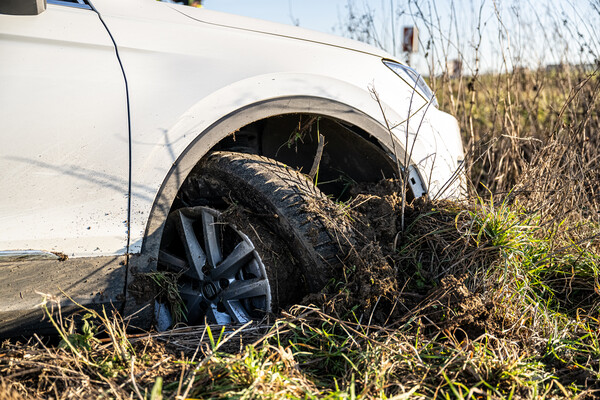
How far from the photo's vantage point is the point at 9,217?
1.78m

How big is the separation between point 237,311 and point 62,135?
0.95 metres

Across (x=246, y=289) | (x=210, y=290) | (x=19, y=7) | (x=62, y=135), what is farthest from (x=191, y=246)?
(x=19, y=7)

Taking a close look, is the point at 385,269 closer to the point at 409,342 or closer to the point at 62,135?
the point at 409,342

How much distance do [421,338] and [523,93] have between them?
395 centimetres

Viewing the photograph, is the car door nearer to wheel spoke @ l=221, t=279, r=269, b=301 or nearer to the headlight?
wheel spoke @ l=221, t=279, r=269, b=301

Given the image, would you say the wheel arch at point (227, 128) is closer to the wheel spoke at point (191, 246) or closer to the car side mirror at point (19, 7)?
the wheel spoke at point (191, 246)

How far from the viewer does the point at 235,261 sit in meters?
2.11

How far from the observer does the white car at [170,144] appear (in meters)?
1.79

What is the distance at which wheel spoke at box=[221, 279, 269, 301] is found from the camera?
206 centimetres

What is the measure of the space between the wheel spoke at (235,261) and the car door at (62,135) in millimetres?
402

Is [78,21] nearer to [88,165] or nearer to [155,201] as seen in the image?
[88,165]

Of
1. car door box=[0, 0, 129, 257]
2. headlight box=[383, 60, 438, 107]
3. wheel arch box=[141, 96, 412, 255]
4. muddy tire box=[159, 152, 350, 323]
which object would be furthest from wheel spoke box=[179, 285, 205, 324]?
headlight box=[383, 60, 438, 107]

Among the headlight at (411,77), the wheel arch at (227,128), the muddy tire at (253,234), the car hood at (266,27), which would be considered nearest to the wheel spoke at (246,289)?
the muddy tire at (253,234)

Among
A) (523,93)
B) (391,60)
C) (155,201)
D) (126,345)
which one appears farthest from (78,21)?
(523,93)
